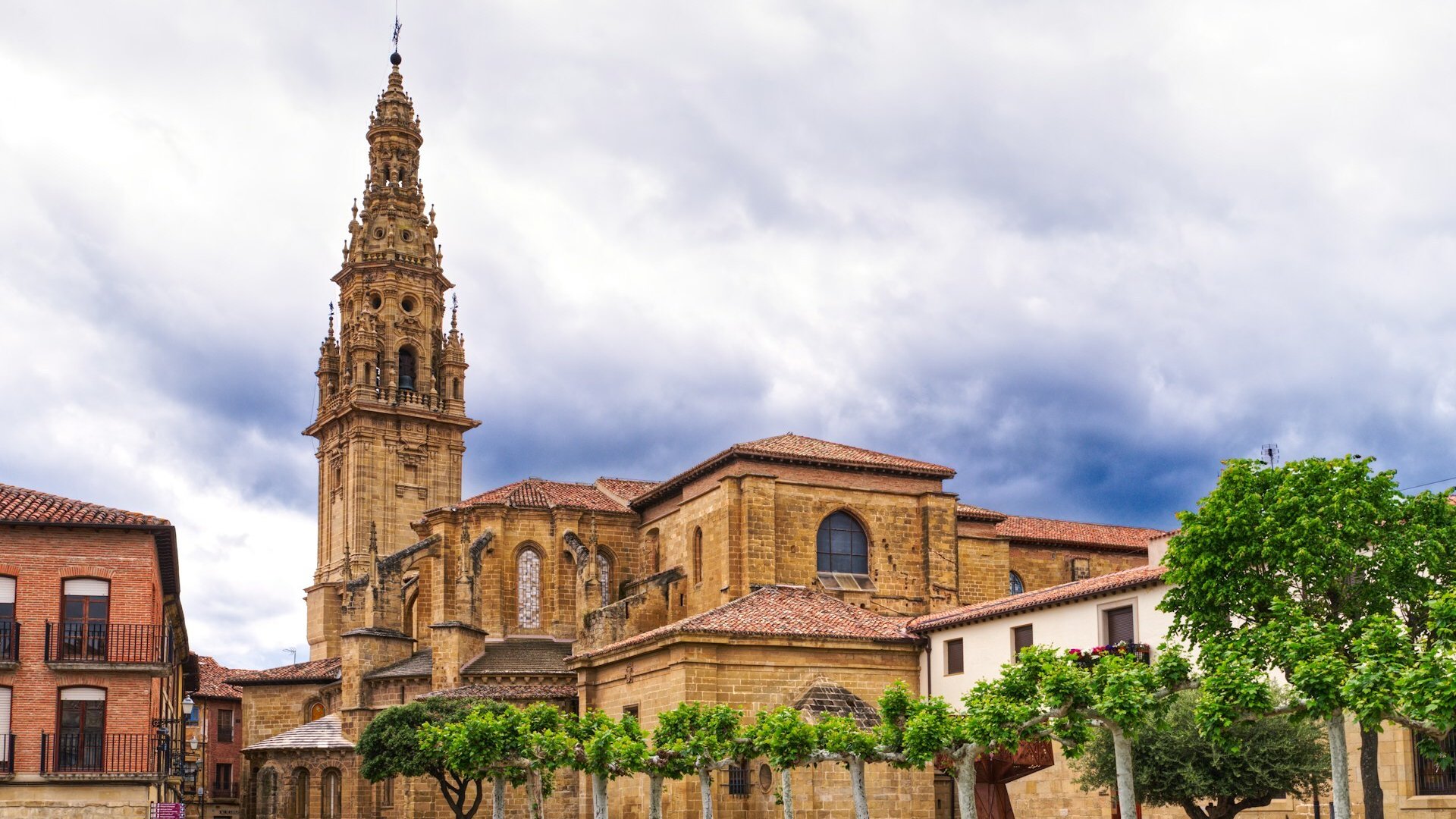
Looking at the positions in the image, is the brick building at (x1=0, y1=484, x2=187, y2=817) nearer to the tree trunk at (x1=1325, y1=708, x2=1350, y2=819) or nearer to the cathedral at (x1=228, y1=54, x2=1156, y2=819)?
the cathedral at (x1=228, y1=54, x2=1156, y2=819)

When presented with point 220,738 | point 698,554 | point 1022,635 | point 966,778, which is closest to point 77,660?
point 966,778

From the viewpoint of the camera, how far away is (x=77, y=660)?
3014 centimetres

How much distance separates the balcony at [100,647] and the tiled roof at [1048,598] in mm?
18060

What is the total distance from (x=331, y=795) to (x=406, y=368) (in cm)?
2321

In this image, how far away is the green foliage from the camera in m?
44.4

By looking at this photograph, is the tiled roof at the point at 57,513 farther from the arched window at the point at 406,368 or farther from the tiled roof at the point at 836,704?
the arched window at the point at 406,368

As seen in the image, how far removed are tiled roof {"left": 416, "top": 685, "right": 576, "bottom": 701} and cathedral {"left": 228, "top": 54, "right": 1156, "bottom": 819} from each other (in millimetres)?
71

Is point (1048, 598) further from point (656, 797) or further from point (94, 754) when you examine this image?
point (94, 754)

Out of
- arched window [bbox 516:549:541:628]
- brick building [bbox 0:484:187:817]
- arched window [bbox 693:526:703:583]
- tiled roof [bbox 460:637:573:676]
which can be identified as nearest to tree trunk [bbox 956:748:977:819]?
brick building [bbox 0:484:187:817]

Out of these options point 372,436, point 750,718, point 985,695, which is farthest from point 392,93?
point 985,695

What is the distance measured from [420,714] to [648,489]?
14.4 metres

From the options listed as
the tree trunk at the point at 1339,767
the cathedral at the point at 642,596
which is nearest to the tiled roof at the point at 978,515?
the cathedral at the point at 642,596

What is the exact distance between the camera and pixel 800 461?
153 ft

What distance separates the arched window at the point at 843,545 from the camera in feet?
155
